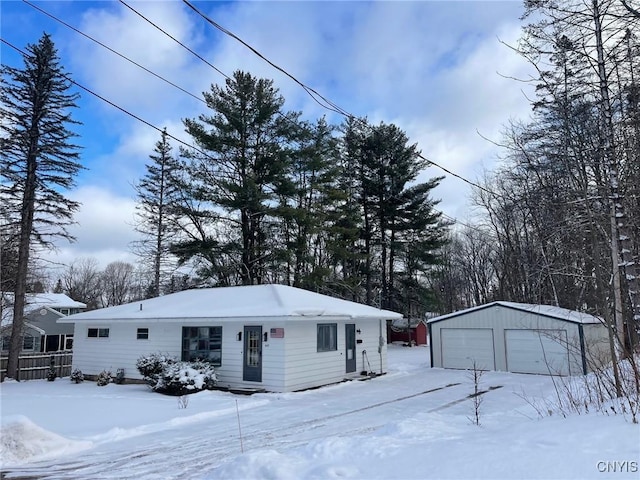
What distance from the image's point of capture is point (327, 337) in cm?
1552

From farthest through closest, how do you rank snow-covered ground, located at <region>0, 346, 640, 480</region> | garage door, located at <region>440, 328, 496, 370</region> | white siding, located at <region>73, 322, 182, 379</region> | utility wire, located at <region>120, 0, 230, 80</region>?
garage door, located at <region>440, 328, 496, 370</region>, white siding, located at <region>73, 322, 182, 379</region>, utility wire, located at <region>120, 0, 230, 80</region>, snow-covered ground, located at <region>0, 346, 640, 480</region>

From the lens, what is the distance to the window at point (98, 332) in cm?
1775

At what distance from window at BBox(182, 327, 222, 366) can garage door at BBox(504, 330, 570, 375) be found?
1091 centimetres

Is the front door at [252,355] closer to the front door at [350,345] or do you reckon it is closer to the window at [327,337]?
the window at [327,337]

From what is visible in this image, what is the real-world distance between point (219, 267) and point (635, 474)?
77.0ft

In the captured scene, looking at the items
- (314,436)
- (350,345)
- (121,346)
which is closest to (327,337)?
(350,345)

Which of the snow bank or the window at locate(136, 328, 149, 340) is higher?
the window at locate(136, 328, 149, 340)

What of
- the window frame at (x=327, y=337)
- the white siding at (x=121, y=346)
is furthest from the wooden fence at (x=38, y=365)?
the window frame at (x=327, y=337)

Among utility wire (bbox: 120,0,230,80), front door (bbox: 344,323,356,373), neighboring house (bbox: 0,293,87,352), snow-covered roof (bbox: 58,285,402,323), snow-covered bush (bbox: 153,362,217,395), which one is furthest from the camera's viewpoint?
neighboring house (bbox: 0,293,87,352)

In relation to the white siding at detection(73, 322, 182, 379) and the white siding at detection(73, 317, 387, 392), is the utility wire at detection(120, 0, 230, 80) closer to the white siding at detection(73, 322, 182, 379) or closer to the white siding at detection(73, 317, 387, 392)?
the white siding at detection(73, 317, 387, 392)

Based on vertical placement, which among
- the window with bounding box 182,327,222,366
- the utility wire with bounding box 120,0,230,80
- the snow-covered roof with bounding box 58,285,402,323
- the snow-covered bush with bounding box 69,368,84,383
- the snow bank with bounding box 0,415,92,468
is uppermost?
the utility wire with bounding box 120,0,230,80

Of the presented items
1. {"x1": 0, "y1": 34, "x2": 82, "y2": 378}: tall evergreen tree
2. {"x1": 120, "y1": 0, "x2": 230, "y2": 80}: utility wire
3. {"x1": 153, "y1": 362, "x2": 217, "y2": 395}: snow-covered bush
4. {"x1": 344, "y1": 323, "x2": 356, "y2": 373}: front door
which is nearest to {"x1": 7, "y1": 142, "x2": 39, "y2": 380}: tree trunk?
{"x1": 0, "y1": 34, "x2": 82, "y2": 378}: tall evergreen tree

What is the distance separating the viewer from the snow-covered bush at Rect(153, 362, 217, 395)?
13.3m

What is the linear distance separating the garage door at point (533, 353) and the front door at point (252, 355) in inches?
386
